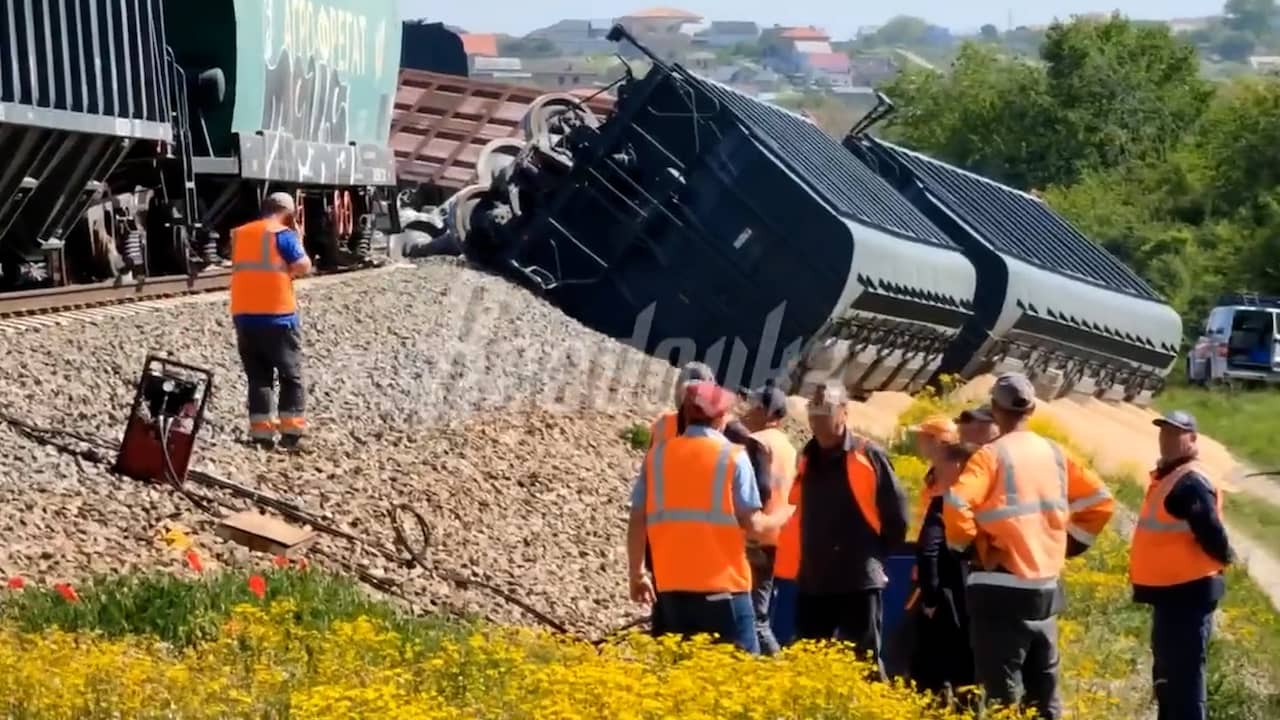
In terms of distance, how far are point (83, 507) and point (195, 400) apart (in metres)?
1.37

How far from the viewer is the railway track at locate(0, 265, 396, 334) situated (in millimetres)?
17266

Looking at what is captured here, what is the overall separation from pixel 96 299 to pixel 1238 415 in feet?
71.4

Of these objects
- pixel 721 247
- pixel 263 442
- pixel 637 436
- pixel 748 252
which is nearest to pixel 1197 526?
pixel 263 442

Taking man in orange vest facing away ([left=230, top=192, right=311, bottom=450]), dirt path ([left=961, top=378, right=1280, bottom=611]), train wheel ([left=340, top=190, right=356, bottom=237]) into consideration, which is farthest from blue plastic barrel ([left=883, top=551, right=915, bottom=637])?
train wheel ([left=340, top=190, right=356, bottom=237])

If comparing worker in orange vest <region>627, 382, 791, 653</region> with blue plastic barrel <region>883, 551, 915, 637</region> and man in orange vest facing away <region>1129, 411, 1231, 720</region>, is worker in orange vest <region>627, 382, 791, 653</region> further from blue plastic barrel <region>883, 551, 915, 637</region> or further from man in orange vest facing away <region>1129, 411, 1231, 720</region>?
man in orange vest facing away <region>1129, 411, 1231, 720</region>

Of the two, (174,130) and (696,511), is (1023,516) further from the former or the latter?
(174,130)

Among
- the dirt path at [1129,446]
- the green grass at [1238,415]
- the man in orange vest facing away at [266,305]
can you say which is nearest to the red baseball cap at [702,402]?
the man in orange vest facing away at [266,305]

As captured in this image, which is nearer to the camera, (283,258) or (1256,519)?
(283,258)

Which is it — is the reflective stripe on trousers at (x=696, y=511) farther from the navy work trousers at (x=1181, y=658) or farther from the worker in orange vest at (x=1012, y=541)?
the navy work trousers at (x=1181, y=658)

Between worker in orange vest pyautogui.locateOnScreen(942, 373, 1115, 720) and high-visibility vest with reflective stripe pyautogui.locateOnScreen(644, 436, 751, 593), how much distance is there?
83cm

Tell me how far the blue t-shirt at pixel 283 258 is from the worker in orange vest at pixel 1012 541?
608cm

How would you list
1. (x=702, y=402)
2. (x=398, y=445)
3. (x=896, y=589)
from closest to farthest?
(x=702, y=402) → (x=896, y=589) → (x=398, y=445)

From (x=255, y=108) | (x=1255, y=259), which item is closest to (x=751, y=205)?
(x=255, y=108)

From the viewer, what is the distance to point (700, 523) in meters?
8.77
